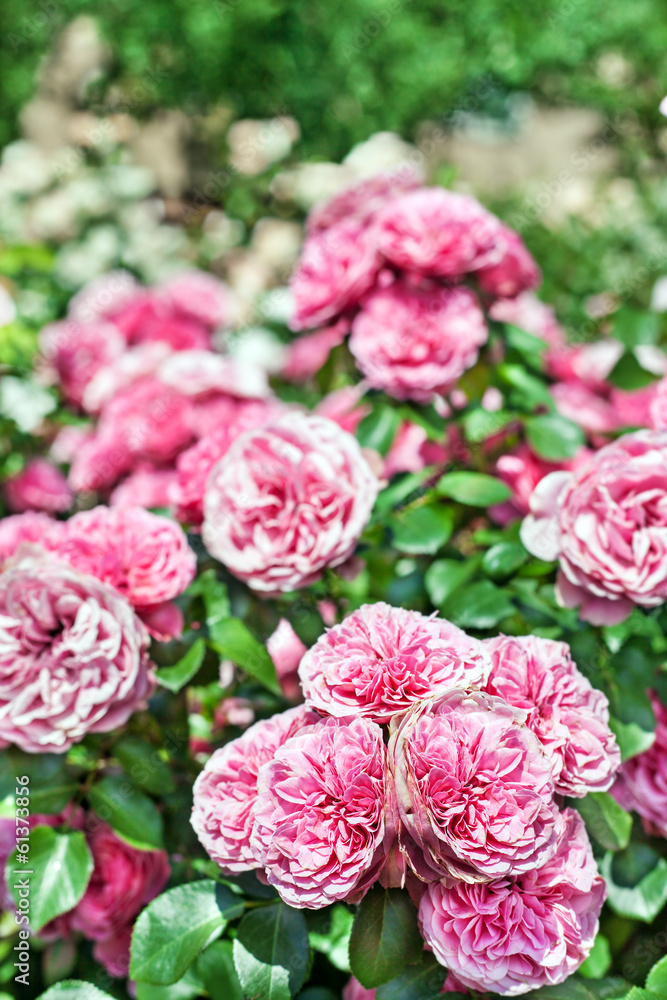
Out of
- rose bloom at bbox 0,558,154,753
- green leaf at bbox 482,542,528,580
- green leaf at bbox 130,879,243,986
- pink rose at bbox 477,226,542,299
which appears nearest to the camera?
green leaf at bbox 130,879,243,986

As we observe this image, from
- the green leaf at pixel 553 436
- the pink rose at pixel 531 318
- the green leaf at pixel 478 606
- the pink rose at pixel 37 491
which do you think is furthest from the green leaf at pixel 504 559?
the pink rose at pixel 37 491

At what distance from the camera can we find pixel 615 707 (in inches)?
34.8

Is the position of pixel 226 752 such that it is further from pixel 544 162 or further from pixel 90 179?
pixel 544 162

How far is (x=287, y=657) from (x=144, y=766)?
0.92 feet

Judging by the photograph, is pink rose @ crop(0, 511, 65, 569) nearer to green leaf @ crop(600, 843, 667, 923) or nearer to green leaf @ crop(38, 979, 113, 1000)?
green leaf @ crop(38, 979, 113, 1000)

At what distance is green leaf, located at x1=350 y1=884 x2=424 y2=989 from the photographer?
0.64 metres

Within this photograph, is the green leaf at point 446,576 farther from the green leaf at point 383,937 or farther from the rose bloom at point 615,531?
the green leaf at point 383,937

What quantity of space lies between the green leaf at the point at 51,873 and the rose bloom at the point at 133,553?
0.91 feet

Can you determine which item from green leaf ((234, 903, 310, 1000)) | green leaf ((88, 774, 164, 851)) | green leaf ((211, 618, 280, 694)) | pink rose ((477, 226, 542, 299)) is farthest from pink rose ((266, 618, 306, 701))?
pink rose ((477, 226, 542, 299))

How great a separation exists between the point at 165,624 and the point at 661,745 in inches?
23.1

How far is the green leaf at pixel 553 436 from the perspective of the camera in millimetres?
1068

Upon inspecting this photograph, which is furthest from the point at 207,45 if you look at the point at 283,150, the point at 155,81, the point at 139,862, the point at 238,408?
the point at 139,862

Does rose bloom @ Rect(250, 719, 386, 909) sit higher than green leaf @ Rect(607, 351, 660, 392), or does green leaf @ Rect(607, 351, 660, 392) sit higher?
rose bloom @ Rect(250, 719, 386, 909)

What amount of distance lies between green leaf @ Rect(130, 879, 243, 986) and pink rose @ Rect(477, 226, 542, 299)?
0.90 m
